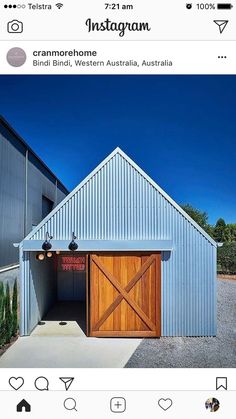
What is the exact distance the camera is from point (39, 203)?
13016mm

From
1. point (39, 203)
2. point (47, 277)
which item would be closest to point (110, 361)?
point (47, 277)

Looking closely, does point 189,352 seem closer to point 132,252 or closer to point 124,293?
point 124,293

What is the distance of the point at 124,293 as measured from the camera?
280 inches
